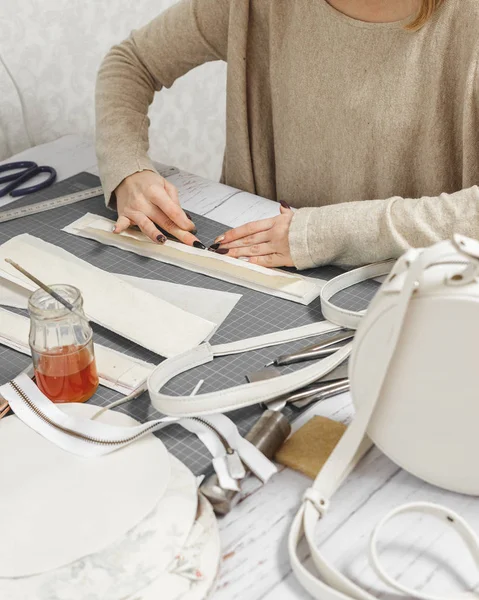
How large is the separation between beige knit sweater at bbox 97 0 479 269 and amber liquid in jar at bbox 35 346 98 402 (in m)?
0.35

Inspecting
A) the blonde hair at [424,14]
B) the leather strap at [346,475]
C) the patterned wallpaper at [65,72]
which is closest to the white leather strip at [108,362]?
the leather strap at [346,475]

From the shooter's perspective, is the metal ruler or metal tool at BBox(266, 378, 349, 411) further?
the metal ruler

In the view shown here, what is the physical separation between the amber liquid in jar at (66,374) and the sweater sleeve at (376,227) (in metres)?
0.35

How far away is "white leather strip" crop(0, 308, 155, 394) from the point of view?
0.84 m

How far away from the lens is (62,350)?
80cm

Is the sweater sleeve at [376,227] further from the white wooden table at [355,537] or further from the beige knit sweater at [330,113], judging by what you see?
the white wooden table at [355,537]

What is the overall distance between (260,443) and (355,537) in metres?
0.13

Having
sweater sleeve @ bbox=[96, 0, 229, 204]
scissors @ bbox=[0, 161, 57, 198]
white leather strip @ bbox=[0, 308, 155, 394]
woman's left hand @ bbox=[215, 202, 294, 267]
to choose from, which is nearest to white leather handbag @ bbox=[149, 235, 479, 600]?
white leather strip @ bbox=[0, 308, 155, 394]

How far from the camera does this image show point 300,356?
855mm

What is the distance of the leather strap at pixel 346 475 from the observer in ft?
1.98

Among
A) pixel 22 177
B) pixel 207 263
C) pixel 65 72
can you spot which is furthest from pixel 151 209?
pixel 65 72

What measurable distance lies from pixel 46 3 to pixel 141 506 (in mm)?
1285

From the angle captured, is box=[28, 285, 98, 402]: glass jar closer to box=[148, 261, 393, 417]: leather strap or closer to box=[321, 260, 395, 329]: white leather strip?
box=[148, 261, 393, 417]: leather strap

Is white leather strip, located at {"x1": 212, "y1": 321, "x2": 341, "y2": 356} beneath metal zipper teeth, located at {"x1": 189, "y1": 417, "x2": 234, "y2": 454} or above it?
beneath
